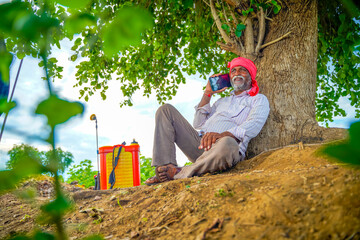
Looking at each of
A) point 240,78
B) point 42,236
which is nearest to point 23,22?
point 42,236

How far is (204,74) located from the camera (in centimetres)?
686

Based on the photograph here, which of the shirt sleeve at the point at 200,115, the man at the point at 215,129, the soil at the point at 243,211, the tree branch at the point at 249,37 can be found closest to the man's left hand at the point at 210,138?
the man at the point at 215,129

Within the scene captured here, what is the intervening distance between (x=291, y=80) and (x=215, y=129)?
1.19 m

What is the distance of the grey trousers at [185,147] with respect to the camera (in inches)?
123

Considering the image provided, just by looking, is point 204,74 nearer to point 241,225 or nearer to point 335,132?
point 335,132

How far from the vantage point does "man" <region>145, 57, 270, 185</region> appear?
318 centimetres

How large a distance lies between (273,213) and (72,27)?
1147 millimetres

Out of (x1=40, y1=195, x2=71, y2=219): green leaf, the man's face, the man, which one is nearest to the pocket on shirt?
the man

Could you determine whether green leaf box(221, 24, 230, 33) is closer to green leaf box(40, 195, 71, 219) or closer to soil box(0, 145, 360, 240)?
soil box(0, 145, 360, 240)

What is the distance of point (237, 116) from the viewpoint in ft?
12.2

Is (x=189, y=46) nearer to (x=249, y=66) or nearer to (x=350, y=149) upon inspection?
(x=249, y=66)

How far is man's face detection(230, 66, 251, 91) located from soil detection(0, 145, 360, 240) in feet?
4.91

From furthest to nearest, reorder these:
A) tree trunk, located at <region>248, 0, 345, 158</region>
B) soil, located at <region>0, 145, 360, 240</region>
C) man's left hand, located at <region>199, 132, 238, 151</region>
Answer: tree trunk, located at <region>248, 0, 345, 158</region>
man's left hand, located at <region>199, 132, 238, 151</region>
soil, located at <region>0, 145, 360, 240</region>

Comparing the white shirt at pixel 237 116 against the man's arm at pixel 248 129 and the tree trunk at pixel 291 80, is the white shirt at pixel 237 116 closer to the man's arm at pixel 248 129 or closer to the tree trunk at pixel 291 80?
the man's arm at pixel 248 129
